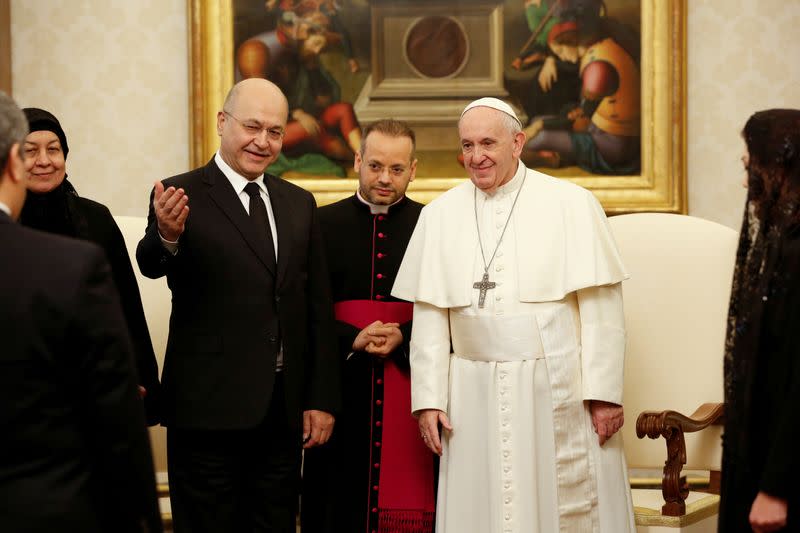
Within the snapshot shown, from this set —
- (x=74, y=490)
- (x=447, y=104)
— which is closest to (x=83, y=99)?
(x=447, y=104)

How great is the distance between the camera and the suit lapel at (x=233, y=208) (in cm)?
365

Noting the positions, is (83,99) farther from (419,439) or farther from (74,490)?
(74,490)

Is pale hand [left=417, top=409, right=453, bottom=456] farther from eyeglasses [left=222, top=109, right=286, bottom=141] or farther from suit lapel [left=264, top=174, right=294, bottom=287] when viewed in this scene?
eyeglasses [left=222, top=109, right=286, bottom=141]

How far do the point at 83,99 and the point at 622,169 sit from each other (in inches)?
117

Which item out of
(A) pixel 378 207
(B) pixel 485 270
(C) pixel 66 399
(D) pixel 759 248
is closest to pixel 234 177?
(A) pixel 378 207

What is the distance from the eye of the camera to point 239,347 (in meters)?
3.58

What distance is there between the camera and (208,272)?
360cm

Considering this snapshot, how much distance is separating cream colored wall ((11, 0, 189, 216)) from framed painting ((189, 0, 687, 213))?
199 mm

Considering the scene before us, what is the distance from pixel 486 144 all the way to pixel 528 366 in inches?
32.9

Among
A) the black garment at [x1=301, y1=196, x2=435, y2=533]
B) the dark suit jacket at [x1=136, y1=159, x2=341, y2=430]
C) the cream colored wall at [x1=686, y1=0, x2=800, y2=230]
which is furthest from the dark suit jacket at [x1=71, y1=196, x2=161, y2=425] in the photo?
the cream colored wall at [x1=686, y1=0, x2=800, y2=230]

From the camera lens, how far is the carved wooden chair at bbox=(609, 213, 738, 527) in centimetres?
459

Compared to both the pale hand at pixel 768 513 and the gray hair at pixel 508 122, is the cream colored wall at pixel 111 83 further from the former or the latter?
the pale hand at pixel 768 513

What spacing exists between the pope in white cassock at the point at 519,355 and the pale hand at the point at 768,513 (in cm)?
113

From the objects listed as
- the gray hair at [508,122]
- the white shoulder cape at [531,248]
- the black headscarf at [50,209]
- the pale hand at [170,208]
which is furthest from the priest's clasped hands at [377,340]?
the black headscarf at [50,209]
